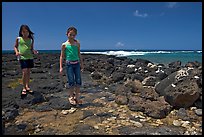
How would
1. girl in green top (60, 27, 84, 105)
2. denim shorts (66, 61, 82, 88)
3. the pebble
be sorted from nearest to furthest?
the pebble
girl in green top (60, 27, 84, 105)
denim shorts (66, 61, 82, 88)

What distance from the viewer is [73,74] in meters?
5.03

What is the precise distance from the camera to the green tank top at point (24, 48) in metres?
5.21

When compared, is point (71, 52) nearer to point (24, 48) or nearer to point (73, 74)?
point (73, 74)

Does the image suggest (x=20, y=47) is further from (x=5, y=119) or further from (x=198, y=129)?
(x=198, y=129)

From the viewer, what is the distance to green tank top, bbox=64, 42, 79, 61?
4.85 metres

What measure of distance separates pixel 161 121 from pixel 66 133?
1.77 meters

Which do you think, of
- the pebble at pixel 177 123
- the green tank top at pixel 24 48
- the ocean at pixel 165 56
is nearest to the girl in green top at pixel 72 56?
the green tank top at pixel 24 48

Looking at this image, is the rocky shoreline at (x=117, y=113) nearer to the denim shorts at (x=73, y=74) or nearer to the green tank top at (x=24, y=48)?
the denim shorts at (x=73, y=74)

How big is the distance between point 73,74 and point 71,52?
52cm

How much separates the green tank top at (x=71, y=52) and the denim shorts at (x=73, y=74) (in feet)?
0.42

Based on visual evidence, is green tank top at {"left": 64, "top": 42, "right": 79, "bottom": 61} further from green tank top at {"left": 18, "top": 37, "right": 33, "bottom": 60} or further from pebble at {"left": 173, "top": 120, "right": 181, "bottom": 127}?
pebble at {"left": 173, "top": 120, "right": 181, "bottom": 127}

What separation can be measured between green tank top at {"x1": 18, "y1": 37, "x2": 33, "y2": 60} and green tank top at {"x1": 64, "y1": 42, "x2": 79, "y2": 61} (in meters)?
1.04

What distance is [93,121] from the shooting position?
4012mm

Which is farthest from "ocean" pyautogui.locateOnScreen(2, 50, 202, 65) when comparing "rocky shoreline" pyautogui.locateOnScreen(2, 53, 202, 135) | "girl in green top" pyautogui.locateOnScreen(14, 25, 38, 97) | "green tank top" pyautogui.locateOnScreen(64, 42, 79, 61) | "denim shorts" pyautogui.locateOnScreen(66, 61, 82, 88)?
"girl in green top" pyautogui.locateOnScreen(14, 25, 38, 97)
